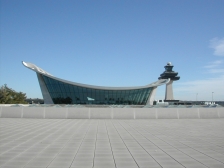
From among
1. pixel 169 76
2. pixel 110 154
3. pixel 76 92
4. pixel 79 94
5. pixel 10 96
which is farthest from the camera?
pixel 169 76

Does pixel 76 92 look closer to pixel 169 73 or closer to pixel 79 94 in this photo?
pixel 79 94

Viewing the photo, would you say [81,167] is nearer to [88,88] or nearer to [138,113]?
[138,113]

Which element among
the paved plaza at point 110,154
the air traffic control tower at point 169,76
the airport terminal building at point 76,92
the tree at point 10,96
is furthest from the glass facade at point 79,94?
the air traffic control tower at point 169,76

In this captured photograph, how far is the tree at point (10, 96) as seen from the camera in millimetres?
44531

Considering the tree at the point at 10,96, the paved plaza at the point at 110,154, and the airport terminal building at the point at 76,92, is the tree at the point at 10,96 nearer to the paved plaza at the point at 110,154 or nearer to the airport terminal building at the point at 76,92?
the airport terminal building at the point at 76,92

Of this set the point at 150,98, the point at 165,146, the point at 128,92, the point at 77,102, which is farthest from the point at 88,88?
the point at 165,146

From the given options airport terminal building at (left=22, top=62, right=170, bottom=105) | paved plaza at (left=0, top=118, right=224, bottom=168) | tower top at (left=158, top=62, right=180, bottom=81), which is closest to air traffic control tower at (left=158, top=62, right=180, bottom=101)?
tower top at (left=158, top=62, right=180, bottom=81)

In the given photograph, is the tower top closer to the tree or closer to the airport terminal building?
the airport terminal building

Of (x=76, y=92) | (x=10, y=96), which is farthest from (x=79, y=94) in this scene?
(x=10, y=96)

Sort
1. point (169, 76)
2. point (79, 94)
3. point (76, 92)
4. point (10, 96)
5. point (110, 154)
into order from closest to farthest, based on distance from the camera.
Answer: point (110, 154)
point (76, 92)
point (79, 94)
point (10, 96)
point (169, 76)

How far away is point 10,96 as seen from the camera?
4803cm


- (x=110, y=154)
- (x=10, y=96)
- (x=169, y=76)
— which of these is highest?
(x=169, y=76)

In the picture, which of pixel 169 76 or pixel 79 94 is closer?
pixel 79 94

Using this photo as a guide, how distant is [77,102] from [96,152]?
3583 centimetres
